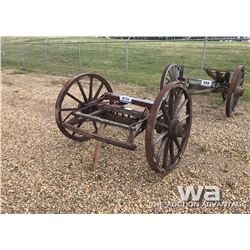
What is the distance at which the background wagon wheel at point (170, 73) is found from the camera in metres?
7.66

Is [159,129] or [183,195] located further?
[159,129]


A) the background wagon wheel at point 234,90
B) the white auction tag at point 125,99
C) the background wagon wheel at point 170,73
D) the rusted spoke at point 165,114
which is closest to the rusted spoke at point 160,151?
the rusted spoke at point 165,114

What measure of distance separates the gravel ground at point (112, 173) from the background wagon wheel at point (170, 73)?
135cm

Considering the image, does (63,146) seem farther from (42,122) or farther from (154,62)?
(154,62)

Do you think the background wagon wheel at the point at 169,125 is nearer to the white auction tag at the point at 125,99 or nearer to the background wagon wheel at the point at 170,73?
the white auction tag at the point at 125,99

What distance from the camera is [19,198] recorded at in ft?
13.5

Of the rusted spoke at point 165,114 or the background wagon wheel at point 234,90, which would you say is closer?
the rusted spoke at point 165,114

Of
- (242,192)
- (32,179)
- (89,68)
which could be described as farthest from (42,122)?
(89,68)

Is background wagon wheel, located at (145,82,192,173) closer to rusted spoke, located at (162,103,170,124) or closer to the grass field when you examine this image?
rusted spoke, located at (162,103,170,124)

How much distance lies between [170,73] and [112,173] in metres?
4.15

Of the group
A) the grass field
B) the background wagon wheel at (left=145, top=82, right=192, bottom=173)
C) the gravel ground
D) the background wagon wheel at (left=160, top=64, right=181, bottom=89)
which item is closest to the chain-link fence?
the grass field

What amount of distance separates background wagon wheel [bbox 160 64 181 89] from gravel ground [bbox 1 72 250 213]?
53.3 inches

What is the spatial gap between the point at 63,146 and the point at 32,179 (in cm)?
119

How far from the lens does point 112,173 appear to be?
4.70m
